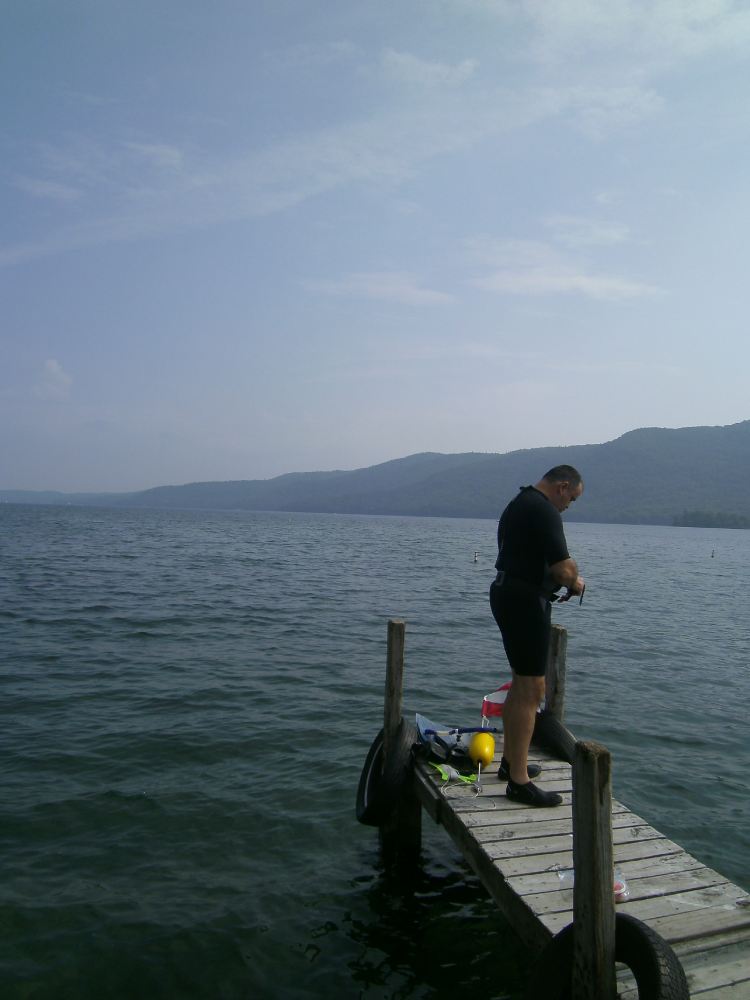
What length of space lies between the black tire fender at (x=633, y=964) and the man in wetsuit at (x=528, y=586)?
1.91 metres

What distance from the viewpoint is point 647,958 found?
138 inches

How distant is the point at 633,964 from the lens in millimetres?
3602

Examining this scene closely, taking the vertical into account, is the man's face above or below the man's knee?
above

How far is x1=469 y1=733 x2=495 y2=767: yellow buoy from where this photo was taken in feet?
22.1

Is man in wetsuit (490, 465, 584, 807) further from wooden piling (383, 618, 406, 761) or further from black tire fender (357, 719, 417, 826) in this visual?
wooden piling (383, 618, 406, 761)

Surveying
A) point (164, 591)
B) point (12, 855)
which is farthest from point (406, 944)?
point (164, 591)

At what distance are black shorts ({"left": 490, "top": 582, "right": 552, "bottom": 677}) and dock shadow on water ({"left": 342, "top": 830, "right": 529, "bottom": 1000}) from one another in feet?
7.51

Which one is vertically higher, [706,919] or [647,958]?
[647,958]

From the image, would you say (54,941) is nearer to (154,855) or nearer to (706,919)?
(154,855)

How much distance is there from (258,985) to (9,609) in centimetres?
1787

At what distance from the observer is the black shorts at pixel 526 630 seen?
5.59m

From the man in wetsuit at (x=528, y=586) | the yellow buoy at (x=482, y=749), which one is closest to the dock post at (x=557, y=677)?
the yellow buoy at (x=482, y=749)

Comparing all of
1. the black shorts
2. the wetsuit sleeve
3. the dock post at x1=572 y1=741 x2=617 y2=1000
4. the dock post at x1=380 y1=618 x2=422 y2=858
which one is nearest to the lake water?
the dock post at x1=380 y1=618 x2=422 y2=858

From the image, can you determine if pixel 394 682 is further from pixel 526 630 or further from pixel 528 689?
pixel 526 630
